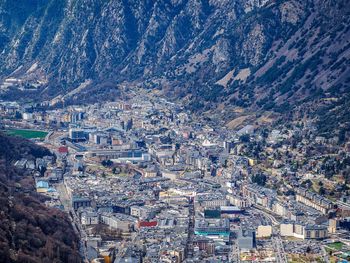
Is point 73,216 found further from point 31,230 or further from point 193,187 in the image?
point 193,187

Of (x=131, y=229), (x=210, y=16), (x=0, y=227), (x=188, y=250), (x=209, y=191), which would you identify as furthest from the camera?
(x=210, y=16)

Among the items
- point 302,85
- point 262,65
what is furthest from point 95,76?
point 302,85

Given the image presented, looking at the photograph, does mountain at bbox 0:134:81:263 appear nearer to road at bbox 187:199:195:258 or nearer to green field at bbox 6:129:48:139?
road at bbox 187:199:195:258

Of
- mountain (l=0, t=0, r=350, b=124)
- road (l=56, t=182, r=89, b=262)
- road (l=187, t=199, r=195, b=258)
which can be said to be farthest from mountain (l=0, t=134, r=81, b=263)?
mountain (l=0, t=0, r=350, b=124)

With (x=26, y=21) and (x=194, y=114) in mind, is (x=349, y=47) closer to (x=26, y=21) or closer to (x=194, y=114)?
(x=194, y=114)

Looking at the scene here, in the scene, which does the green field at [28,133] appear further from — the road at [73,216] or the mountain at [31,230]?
the mountain at [31,230]

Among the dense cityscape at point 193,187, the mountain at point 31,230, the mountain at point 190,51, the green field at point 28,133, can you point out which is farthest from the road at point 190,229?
the green field at point 28,133

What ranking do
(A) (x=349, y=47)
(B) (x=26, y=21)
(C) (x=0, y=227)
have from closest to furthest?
(C) (x=0, y=227), (A) (x=349, y=47), (B) (x=26, y=21)
